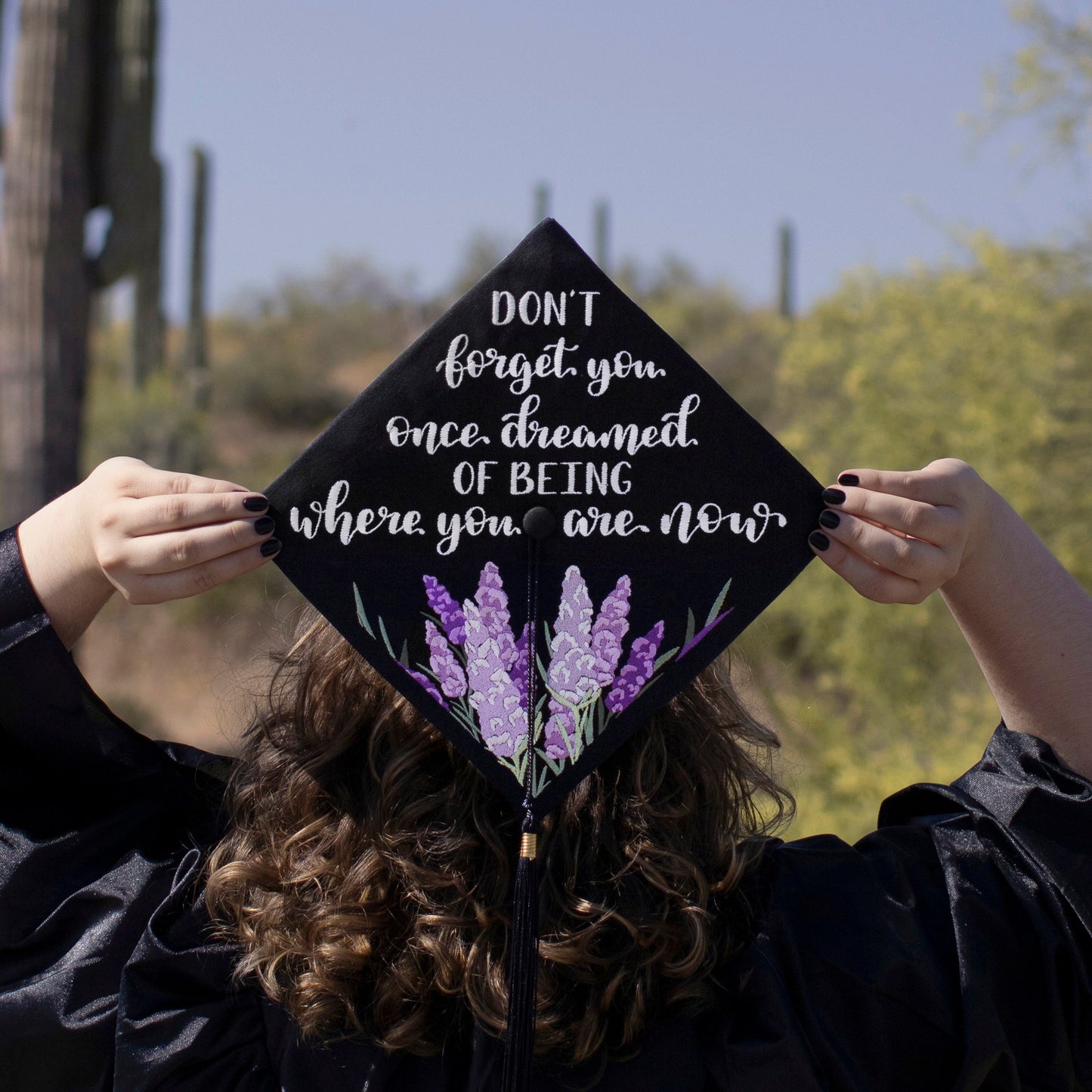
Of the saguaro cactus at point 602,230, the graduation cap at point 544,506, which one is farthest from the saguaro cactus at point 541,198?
the graduation cap at point 544,506

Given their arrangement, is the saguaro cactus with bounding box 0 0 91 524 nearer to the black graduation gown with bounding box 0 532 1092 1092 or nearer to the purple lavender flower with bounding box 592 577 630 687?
the black graduation gown with bounding box 0 532 1092 1092

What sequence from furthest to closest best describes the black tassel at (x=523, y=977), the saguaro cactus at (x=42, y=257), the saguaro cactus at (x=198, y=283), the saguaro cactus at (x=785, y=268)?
the saguaro cactus at (x=785, y=268) < the saguaro cactus at (x=198, y=283) < the saguaro cactus at (x=42, y=257) < the black tassel at (x=523, y=977)

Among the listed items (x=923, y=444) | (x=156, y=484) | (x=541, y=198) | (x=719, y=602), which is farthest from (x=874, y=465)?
(x=541, y=198)

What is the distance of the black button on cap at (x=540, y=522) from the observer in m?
1.37

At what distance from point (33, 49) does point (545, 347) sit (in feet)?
21.3

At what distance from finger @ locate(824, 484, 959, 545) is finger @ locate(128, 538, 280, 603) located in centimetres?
64

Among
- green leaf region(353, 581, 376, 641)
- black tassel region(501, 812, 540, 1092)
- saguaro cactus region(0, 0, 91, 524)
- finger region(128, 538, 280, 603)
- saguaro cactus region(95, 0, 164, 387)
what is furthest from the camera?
saguaro cactus region(95, 0, 164, 387)

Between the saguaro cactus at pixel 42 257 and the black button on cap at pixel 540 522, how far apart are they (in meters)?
5.95

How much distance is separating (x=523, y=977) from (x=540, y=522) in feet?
1.62

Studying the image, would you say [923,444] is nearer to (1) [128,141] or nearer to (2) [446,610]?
(1) [128,141]

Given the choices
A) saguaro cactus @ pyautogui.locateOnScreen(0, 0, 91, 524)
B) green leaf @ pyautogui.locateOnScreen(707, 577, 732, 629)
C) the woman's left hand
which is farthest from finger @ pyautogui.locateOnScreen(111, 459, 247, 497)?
saguaro cactus @ pyautogui.locateOnScreen(0, 0, 91, 524)

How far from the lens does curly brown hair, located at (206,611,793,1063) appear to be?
1194 mm

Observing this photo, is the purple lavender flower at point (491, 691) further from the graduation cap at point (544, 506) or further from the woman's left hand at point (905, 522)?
the woman's left hand at point (905, 522)

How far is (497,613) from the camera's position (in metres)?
1.38
